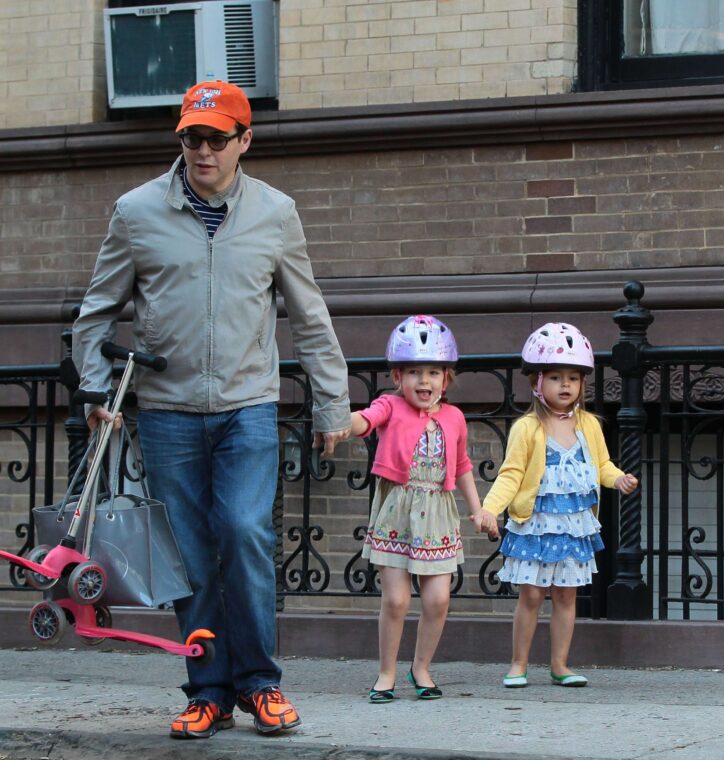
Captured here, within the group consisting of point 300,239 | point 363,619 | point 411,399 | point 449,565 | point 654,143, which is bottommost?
point 363,619

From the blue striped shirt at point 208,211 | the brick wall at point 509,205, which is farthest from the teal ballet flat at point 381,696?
the brick wall at point 509,205

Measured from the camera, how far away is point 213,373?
4723 mm

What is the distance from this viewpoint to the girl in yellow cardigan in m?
5.86

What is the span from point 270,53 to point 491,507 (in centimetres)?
441

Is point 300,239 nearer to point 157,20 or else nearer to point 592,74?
point 592,74

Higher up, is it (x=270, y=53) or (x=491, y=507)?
(x=270, y=53)

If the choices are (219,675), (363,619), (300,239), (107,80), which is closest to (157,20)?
(107,80)

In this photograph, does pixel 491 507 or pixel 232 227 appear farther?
pixel 491 507

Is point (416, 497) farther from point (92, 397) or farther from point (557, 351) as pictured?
point (92, 397)

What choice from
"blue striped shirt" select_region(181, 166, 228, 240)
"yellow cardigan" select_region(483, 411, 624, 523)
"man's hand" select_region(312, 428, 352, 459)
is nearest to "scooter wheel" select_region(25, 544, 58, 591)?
"man's hand" select_region(312, 428, 352, 459)

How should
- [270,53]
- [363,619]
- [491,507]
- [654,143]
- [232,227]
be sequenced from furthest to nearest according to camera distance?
[270,53]
[654,143]
[363,619]
[491,507]
[232,227]

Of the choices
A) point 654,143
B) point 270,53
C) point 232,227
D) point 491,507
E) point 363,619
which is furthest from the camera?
point 270,53

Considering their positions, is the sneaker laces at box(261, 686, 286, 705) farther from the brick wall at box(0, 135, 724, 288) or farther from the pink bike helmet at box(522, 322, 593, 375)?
the brick wall at box(0, 135, 724, 288)

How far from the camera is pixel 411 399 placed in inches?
223
